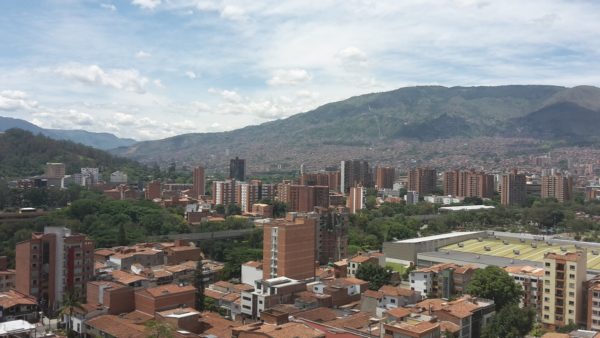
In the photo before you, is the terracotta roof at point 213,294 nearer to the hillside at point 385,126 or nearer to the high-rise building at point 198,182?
the high-rise building at point 198,182


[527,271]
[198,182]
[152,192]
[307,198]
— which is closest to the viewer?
[527,271]

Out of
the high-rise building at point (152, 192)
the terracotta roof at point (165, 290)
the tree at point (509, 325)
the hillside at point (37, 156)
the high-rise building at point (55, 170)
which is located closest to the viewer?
the tree at point (509, 325)

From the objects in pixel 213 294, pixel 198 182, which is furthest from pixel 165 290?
pixel 198 182

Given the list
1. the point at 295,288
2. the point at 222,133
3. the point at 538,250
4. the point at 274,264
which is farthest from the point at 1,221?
the point at 222,133

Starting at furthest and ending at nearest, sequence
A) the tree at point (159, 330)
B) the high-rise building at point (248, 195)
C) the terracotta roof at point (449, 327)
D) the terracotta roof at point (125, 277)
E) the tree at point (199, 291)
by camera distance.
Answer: the high-rise building at point (248, 195)
the terracotta roof at point (125, 277)
the tree at point (199, 291)
the terracotta roof at point (449, 327)
the tree at point (159, 330)

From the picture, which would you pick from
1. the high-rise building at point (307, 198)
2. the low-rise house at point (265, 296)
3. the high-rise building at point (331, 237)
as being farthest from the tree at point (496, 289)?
the high-rise building at point (307, 198)

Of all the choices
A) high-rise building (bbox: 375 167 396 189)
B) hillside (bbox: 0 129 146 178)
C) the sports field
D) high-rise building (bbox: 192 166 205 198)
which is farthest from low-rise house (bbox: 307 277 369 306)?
hillside (bbox: 0 129 146 178)

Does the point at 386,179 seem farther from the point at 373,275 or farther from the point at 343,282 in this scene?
the point at 343,282
